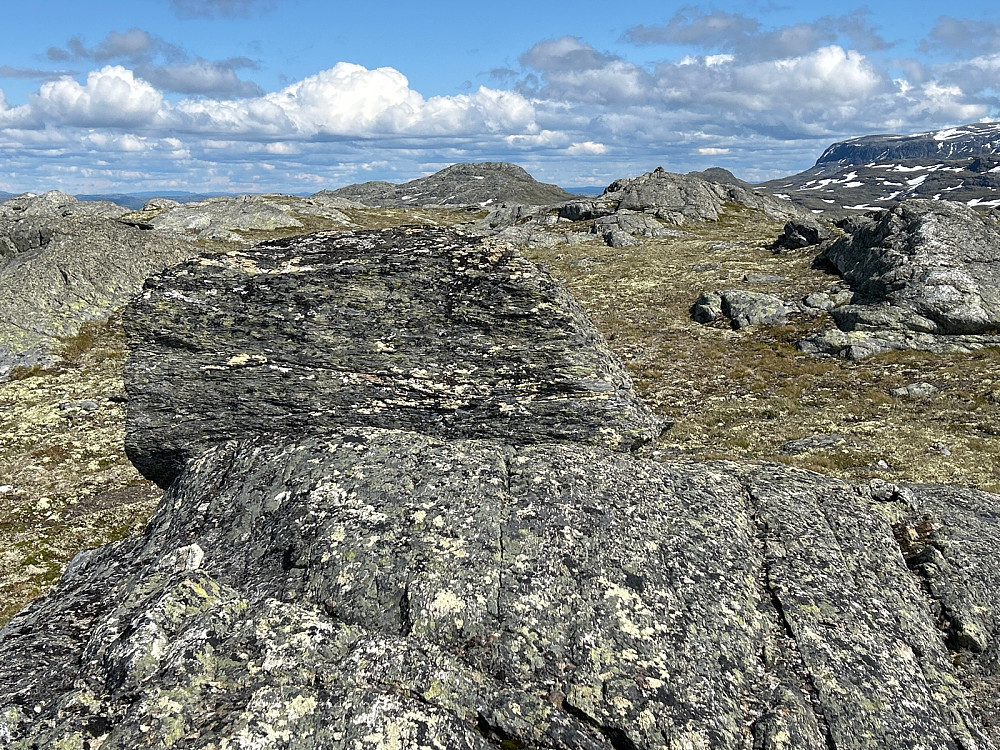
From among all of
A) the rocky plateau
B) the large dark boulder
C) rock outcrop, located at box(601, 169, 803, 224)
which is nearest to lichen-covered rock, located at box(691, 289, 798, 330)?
the large dark boulder

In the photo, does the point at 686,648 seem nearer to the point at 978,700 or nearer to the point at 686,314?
the point at 978,700

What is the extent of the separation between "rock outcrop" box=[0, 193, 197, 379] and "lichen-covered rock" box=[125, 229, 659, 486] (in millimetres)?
19334

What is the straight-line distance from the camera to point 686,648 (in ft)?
31.5

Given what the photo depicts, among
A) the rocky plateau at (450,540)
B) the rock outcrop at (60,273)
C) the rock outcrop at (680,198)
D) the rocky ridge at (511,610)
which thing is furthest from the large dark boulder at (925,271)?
the rock outcrop at (680,198)

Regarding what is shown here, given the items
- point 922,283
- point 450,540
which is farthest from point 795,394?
point 450,540

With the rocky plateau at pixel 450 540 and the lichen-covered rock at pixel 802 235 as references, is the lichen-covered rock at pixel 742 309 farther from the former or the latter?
the lichen-covered rock at pixel 802 235

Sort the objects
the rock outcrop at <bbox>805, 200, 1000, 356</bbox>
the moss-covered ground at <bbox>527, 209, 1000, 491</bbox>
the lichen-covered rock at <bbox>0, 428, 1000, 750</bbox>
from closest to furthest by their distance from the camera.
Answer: the lichen-covered rock at <bbox>0, 428, 1000, 750</bbox> → the moss-covered ground at <bbox>527, 209, 1000, 491</bbox> → the rock outcrop at <bbox>805, 200, 1000, 356</bbox>

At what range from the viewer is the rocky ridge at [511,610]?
833 centimetres

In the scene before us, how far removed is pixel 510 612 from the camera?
995 cm

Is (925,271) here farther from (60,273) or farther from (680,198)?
(680,198)

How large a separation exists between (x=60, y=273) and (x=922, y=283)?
175ft

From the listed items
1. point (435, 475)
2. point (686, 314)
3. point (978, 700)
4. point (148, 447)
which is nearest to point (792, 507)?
point (978, 700)

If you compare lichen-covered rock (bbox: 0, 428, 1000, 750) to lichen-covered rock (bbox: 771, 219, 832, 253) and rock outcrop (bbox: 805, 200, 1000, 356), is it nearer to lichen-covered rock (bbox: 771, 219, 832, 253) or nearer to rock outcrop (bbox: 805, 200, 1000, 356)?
rock outcrop (bbox: 805, 200, 1000, 356)

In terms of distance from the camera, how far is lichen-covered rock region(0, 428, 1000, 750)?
27.2ft
